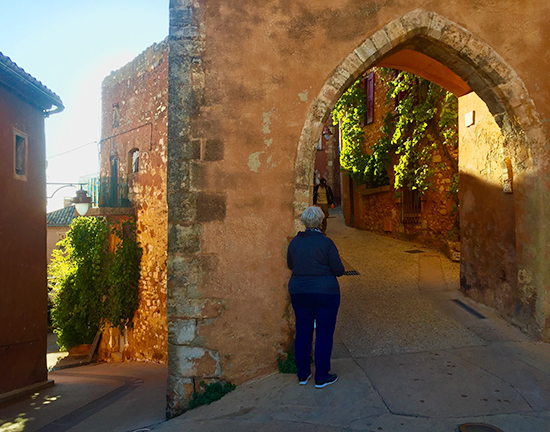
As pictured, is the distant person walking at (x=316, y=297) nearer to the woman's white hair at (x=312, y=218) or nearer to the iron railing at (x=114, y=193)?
the woman's white hair at (x=312, y=218)

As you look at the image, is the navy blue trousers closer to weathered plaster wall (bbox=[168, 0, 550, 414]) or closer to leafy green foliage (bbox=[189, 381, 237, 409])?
weathered plaster wall (bbox=[168, 0, 550, 414])

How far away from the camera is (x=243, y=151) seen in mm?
3816

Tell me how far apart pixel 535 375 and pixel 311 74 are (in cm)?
314

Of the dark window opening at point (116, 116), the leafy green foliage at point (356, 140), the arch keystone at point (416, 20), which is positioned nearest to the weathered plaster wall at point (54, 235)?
the dark window opening at point (116, 116)

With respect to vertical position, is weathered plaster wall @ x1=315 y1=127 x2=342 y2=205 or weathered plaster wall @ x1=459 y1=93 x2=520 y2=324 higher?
weathered plaster wall @ x1=315 y1=127 x2=342 y2=205

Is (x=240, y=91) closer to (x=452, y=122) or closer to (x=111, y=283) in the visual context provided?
(x=452, y=122)

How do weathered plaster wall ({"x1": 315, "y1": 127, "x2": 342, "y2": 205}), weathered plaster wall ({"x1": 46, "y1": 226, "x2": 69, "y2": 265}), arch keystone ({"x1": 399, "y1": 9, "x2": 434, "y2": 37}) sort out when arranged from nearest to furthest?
arch keystone ({"x1": 399, "y1": 9, "x2": 434, "y2": 37}) → weathered plaster wall ({"x1": 46, "y1": 226, "x2": 69, "y2": 265}) → weathered plaster wall ({"x1": 315, "y1": 127, "x2": 342, "y2": 205})

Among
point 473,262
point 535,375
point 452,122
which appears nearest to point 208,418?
point 535,375

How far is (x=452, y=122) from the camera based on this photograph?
8461mm

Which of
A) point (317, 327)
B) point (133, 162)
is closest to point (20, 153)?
point (133, 162)

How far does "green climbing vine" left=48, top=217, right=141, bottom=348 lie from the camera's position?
10.9 meters

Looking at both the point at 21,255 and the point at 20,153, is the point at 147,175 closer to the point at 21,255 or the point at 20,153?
the point at 20,153

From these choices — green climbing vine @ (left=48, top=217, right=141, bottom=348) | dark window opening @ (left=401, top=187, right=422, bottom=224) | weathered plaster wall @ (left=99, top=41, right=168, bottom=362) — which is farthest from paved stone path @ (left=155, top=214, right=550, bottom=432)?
green climbing vine @ (left=48, top=217, right=141, bottom=348)

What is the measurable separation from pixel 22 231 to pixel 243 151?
624 centimetres
